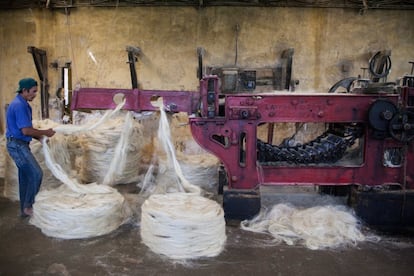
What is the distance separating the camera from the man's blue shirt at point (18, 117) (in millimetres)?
3922

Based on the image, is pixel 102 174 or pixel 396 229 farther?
pixel 102 174

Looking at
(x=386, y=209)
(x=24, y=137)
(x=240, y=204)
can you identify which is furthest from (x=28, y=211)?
(x=386, y=209)

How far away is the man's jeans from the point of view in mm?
4062

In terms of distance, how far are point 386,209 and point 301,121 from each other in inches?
50.9

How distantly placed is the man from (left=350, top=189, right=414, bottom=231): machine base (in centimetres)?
339

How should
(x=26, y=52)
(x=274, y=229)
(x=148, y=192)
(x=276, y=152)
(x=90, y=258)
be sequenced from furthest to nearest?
(x=26, y=52) → (x=148, y=192) → (x=276, y=152) → (x=274, y=229) → (x=90, y=258)

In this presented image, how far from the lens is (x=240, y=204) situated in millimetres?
4062

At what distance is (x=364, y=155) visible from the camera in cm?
411

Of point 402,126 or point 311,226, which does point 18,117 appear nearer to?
point 311,226

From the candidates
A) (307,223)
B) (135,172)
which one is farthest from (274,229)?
(135,172)

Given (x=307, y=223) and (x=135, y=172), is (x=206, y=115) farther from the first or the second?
(x=135, y=172)

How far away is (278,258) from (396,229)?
60.3 inches

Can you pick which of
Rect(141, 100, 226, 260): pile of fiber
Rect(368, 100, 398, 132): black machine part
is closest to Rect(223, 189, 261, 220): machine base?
Rect(141, 100, 226, 260): pile of fiber

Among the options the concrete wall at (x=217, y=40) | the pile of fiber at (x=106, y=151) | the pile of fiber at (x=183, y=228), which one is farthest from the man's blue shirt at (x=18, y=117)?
the concrete wall at (x=217, y=40)
